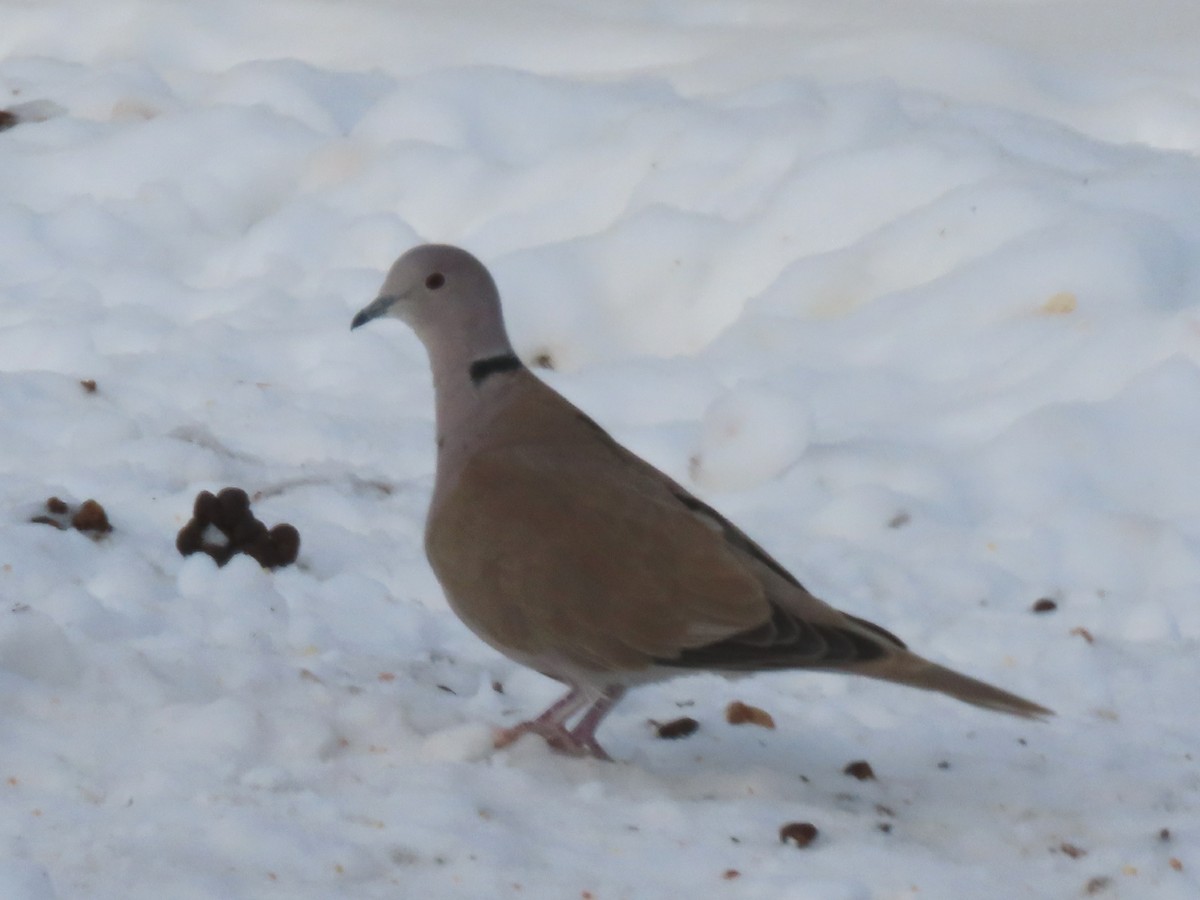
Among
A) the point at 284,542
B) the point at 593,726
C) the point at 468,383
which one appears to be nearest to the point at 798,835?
the point at 593,726

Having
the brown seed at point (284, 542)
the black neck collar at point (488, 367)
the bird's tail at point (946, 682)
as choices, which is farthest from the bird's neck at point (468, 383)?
the bird's tail at point (946, 682)

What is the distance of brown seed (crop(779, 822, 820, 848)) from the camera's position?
8.13 ft

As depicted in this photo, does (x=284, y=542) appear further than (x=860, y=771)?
Yes

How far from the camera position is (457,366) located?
303 cm

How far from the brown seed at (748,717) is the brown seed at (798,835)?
50 cm

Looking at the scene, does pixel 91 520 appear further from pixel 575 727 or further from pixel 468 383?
pixel 575 727

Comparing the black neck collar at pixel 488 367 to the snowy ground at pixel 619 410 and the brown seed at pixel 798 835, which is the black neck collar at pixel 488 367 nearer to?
the snowy ground at pixel 619 410

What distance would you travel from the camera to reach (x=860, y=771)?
9.19ft

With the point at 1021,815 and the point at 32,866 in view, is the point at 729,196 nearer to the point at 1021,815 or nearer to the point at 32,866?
the point at 1021,815

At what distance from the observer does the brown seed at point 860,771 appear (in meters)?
2.80

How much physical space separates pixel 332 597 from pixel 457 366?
0.60 metres

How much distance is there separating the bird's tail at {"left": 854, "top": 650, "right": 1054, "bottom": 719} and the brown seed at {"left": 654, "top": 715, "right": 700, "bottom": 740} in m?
0.53

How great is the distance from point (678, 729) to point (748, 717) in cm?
12

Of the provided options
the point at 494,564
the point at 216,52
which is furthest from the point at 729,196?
the point at 494,564
